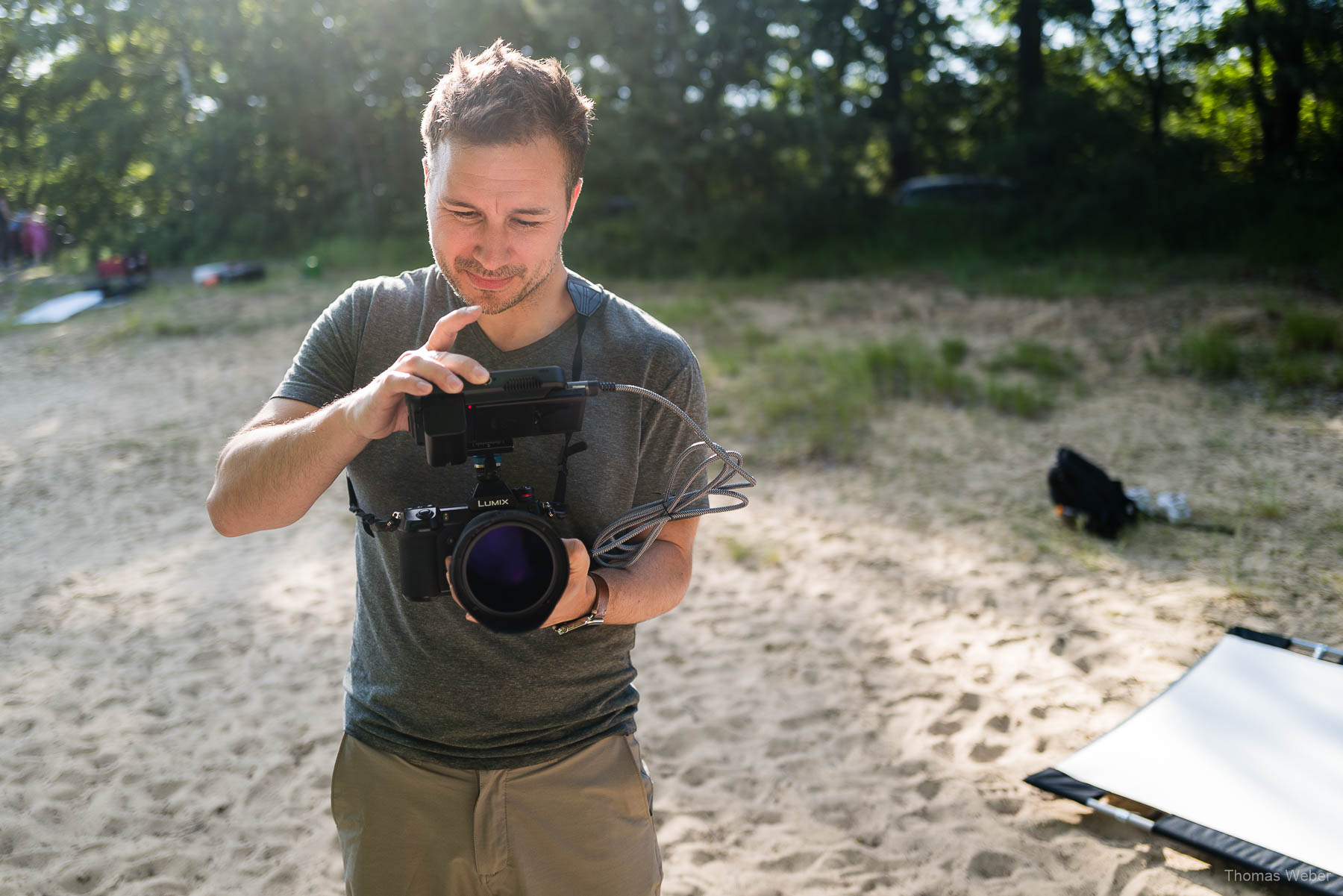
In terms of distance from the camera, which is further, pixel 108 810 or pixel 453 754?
pixel 108 810

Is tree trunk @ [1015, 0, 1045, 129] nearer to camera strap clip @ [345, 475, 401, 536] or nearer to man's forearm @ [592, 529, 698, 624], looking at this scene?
man's forearm @ [592, 529, 698, 624]

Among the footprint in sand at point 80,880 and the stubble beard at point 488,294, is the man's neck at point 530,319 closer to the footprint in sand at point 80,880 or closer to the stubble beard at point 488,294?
the stubble beard at point 488,294

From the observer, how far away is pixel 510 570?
4.22 ft

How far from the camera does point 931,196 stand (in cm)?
1498

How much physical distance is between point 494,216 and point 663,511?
0.55 meters

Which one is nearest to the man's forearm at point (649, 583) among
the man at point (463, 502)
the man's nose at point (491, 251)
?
the man at point (463, 502)

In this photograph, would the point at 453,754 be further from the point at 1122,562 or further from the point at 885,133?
the point at 885,133

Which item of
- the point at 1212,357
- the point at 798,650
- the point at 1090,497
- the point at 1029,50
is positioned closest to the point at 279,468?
the point at 798,650

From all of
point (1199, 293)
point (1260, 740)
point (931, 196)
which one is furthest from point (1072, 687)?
point (931, 196)

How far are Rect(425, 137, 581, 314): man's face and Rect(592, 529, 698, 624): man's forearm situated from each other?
18.6 inches

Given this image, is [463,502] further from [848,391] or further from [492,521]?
[848,391]

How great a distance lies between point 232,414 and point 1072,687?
7.84m

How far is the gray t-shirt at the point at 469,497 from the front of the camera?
1.54 metres

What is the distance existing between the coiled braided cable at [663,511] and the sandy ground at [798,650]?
1960 mm
